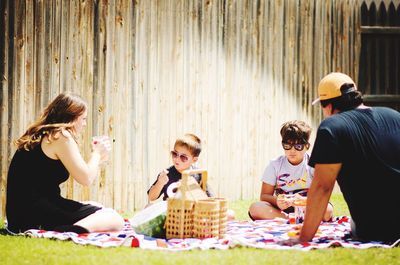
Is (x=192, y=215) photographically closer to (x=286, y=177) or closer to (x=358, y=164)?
(x=358, y=164)

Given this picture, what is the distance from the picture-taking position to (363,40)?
10.5 meters

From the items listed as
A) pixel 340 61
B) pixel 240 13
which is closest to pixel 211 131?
pixel 240 13

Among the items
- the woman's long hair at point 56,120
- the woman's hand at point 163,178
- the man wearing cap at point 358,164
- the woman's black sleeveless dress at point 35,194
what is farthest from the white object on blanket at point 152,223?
the man wearing cap at point 358,164

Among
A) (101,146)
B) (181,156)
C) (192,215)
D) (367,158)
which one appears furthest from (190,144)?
(367,158)

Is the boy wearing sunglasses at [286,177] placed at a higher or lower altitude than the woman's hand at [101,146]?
lower

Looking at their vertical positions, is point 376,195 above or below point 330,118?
below

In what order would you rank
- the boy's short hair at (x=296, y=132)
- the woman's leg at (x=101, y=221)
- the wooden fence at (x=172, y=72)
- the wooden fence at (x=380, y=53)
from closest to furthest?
the woman's leg at (x=101, y=221) < the boy's short hair at (x=296, y=132) < the wooden fence at (x=172, y=72) < the wooden fence at (x=380, y=53)

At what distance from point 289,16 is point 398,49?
2008mm

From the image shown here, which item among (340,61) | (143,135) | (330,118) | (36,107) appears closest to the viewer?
(330,118)

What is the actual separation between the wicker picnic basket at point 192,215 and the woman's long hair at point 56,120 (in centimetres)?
114

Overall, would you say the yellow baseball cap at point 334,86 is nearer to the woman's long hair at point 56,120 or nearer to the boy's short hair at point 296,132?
the boy's short hair at point 296,132

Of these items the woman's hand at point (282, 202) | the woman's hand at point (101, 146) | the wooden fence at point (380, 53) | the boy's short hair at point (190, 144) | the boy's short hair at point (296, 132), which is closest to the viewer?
the woman's hand at point (101, 146)

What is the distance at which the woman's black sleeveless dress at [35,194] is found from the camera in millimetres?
6094

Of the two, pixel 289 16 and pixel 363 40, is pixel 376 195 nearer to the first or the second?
pixel 289 16
